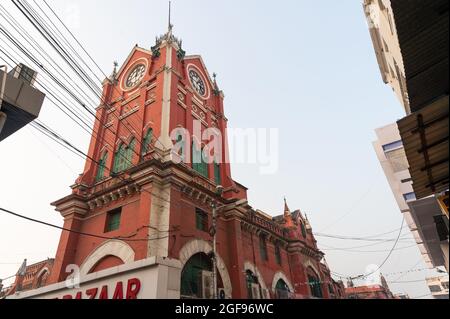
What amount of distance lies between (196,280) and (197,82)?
16.0 meters

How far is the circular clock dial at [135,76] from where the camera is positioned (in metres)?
23.3

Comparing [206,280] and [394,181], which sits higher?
[394,181]

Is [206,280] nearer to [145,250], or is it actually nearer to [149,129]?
[145,250]

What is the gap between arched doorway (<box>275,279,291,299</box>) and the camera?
2120 centimetres

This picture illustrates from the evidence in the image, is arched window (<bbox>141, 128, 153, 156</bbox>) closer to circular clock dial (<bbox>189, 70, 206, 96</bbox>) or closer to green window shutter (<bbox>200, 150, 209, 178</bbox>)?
green window shutter (<bbox>200, 150, 209, 178</bbox>)

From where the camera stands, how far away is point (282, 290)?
72.5 ft

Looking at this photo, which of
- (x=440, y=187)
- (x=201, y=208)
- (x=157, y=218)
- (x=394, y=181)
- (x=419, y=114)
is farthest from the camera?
(x=394, y=181)

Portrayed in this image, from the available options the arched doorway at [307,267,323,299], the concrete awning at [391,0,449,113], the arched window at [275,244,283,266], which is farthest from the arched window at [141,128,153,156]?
the arched doorway at [307,267,323,299]

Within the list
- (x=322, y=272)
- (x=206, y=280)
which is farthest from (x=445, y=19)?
(x=322, y=272)

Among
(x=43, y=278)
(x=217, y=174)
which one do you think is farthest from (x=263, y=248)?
(x=43, y=278)

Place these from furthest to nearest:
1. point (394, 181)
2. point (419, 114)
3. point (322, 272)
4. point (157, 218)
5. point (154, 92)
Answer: point (322, 272)
point (394, 181)
point (154, 92)
point (157, 218)
point (419, 114)

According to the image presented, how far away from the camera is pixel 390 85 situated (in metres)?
23.9

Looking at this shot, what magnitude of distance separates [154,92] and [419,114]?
18432 mm

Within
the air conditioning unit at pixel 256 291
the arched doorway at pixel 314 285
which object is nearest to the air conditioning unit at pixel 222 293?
the air conditioning unit at pixel 256 291
